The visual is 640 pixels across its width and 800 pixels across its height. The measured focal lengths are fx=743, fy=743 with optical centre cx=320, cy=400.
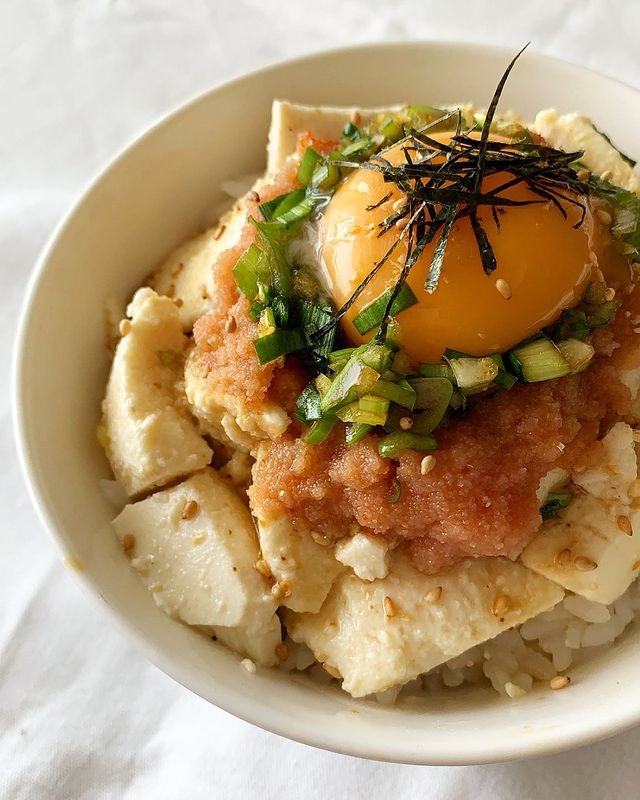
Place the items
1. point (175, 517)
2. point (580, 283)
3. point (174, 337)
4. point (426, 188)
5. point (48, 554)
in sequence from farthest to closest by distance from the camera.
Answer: point (48, 554) → point (174, 337) → point (175, 517) → point (580, 283) → point (426, 188)

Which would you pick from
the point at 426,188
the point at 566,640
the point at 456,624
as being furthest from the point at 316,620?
the point at 426,188

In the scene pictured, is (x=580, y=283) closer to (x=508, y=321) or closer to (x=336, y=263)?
(x=508, y=321)

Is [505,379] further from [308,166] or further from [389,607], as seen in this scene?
[308,166]

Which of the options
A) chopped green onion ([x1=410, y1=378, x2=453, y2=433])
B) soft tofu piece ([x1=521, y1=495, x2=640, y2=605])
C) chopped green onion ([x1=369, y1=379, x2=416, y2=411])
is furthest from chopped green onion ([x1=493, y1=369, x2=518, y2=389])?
soft tofu piece ([x1=521, y1=495, x2=640, y2=605])

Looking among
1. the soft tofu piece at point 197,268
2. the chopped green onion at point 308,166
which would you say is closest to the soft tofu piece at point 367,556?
the soft tofu piece at point 197,268

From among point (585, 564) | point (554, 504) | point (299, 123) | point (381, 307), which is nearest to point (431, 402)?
point (381, 307)

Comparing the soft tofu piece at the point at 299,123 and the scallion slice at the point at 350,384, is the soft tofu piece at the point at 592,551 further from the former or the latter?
the soft tofu piece at the point at 299,123
